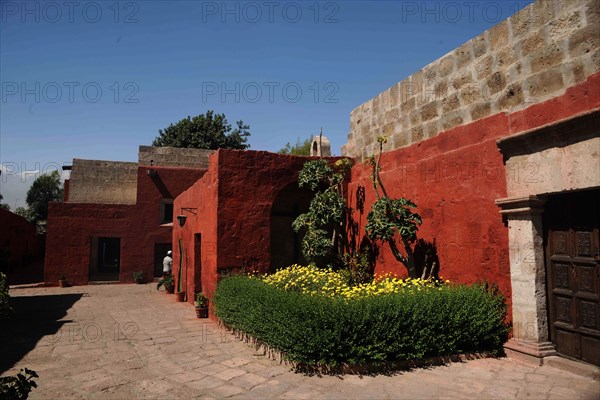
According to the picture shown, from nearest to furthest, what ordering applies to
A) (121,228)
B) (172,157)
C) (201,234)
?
(201,234)
(121,228)
(172,157)

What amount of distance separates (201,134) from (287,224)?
2301cm

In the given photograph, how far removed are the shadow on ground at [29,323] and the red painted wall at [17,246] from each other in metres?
7.18

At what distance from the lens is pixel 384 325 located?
4785 millimetres

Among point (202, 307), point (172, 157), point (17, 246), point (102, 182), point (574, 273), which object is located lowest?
point (202, 307)

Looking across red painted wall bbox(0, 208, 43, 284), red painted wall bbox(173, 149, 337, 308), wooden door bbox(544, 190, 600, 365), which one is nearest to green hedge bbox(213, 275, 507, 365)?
A: wooden door bbox(544, 190, 600, 365)

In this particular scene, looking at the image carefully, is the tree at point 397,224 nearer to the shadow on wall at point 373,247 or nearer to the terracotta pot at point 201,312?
the shadow on wall at point 373,247

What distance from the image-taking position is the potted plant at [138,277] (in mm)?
17031

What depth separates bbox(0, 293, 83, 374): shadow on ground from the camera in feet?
20.6

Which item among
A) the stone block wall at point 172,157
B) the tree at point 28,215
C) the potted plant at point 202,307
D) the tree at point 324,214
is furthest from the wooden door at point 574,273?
the tree at point 28,215

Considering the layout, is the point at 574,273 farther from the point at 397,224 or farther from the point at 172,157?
the point at 172,157

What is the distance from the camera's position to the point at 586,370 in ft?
14.5

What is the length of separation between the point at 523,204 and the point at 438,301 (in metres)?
1.67

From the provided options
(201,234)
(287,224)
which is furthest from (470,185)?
(201,234)

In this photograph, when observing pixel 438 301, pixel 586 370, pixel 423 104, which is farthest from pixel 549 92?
pixel 586 370
